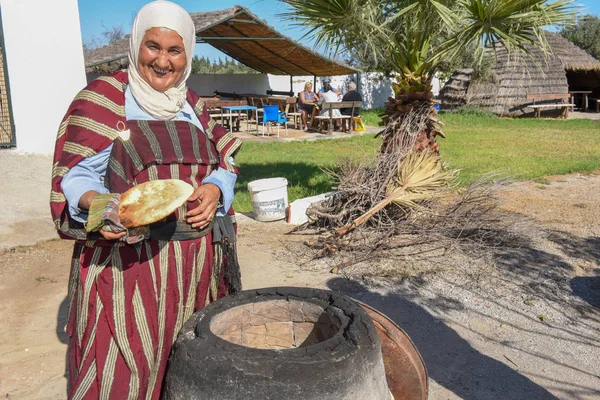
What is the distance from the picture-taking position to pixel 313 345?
67.2 inches

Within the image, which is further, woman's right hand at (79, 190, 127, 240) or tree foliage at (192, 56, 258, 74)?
tree foliage at (192, 56, 258, 74)

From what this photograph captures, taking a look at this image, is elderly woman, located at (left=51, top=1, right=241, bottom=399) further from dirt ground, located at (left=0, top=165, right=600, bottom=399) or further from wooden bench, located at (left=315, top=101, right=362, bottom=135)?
wooden bench, located at (left=315, top=101, right=362, bottom=135)

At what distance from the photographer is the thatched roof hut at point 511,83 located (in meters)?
21.0

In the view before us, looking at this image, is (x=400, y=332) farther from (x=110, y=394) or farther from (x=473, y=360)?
(x=473, y=360)

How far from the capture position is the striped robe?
6.40ft

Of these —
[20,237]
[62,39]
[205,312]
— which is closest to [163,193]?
[205,312]

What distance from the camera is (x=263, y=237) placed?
6.05 meters

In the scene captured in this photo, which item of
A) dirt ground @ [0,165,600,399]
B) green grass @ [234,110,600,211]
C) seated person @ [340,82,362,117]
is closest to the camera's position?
dirt ground @ [0,165,600,399]

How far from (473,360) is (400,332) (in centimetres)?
154

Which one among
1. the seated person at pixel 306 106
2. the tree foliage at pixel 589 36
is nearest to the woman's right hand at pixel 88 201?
the seated person at pixel 306 106

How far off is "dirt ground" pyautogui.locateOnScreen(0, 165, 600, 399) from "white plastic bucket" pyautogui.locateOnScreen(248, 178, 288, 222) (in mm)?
203

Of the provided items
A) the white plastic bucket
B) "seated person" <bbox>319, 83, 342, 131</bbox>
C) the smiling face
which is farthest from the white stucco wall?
"seated person" <bbox>319, 83, 342, 131</bbox>

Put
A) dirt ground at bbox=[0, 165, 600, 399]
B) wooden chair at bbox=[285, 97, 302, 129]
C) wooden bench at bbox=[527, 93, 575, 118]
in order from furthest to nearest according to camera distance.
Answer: wooden bench at bbox=[527, 93, 575, 118]
wooden chair at bbox=[285, 97, 302, 129]
dirt ground at bbox=[0, 165, 600, 399]

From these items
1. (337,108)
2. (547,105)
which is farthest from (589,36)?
(337,108)
